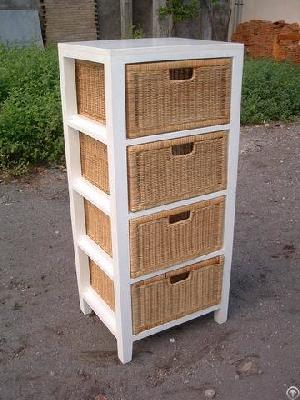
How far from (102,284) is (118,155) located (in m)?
0.81

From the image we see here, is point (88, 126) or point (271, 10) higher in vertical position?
point (271, 10)

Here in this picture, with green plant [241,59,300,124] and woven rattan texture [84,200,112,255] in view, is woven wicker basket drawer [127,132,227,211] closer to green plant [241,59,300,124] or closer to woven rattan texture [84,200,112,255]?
woven rattan texture [84,200,112,255]

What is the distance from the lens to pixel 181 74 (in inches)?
74.4

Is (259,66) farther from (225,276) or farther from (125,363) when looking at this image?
(125,363)

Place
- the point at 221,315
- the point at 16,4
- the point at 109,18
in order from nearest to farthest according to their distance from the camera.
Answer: the point at 221,315
the point at 16,4
the point at 109,18

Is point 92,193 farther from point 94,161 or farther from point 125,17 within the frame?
point 125,17

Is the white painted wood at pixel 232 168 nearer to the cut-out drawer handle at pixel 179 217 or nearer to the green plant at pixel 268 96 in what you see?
the cut-out drawer handle at pixel 179 217

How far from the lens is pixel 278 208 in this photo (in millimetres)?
3852

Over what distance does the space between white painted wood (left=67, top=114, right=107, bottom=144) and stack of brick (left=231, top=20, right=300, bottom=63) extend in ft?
26.1

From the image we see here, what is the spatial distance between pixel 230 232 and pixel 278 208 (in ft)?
5.75

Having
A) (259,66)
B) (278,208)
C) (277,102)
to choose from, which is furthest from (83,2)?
(278,208)

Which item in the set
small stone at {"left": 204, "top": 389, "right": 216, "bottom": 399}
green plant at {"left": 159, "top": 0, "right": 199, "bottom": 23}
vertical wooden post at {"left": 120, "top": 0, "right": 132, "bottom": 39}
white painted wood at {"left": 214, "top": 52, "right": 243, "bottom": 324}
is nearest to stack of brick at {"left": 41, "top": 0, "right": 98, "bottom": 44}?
vertical wooden post at {"left": 120, "top": 0, "right": 132, "bottom": 39}

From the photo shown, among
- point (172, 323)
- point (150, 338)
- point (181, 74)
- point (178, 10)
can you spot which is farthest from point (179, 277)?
point (178, 10)

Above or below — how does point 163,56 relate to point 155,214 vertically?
above
